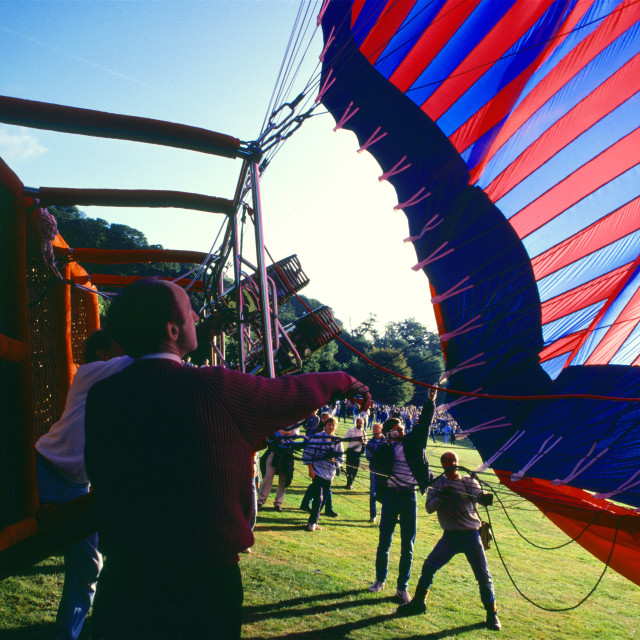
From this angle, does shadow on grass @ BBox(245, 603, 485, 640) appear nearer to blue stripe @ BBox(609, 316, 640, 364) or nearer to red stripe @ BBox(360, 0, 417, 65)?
blue stripe @ BBox(609, 316, 640, 364)

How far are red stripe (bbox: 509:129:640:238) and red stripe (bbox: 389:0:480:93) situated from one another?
1.59 metres

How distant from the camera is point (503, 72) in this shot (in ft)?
12.4

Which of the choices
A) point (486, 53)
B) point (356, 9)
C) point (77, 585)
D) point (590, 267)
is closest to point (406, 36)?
point (356, 9)

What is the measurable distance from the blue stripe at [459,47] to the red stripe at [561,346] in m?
2.12

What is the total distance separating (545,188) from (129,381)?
3829mm

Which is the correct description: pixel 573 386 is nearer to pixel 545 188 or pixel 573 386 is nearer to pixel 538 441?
pixel 538 441

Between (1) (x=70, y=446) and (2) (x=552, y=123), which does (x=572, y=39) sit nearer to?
(2) (x=552, y=123)

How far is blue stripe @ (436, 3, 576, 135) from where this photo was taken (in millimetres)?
3488

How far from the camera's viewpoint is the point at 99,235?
40.4m

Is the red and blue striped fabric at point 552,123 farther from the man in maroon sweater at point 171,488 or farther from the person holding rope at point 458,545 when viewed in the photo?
the man in maroon sweater at point 171,488

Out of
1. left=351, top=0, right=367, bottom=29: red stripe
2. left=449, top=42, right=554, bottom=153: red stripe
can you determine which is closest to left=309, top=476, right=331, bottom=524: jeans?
left=449, top=42, right=554, bottom=153: red stripe

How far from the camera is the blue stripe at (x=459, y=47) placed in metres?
3.66

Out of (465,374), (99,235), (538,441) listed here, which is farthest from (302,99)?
(99,235)

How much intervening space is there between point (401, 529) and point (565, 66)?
4.80m
